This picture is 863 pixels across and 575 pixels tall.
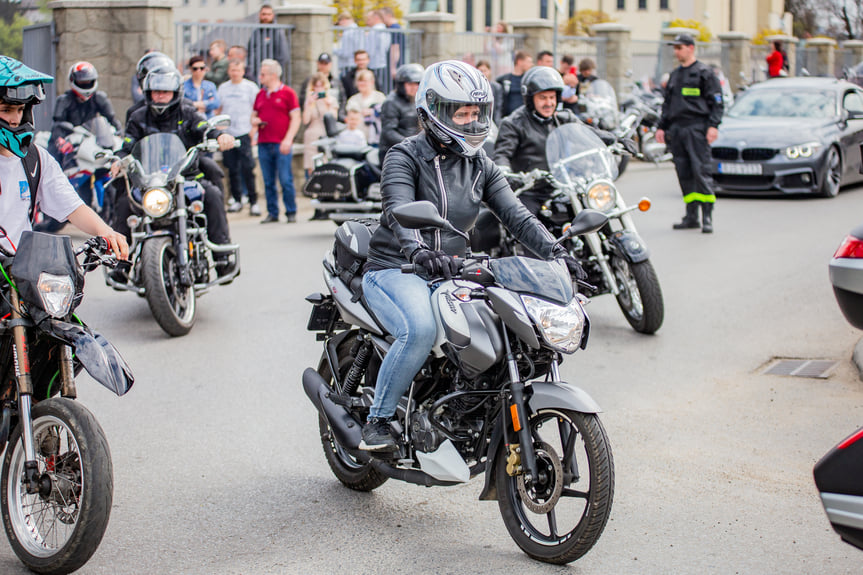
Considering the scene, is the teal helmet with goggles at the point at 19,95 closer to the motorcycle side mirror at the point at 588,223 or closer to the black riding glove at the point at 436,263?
the black riding glove at the point at 436,263

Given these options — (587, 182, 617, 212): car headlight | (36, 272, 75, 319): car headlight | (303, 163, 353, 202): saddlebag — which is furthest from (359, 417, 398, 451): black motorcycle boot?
(303, 163, 353, 202): saddlebag

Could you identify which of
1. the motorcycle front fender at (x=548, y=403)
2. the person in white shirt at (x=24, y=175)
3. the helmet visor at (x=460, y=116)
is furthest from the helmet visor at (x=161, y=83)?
the motorcycle front fender at (x=548, y=403)

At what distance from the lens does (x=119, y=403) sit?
720 centimetres

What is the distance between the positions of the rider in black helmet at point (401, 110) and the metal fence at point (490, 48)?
30.6 ft

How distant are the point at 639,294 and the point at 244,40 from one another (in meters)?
10.9

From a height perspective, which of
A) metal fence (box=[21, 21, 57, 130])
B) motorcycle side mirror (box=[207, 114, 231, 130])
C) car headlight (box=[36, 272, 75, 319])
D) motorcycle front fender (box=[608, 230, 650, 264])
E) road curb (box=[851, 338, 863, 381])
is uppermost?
metal fence (box=[21, 21, 57, 130])

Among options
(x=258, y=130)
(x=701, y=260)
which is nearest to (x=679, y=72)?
(x=701, y=260)

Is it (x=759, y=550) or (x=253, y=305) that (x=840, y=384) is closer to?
(x=759, y=550)

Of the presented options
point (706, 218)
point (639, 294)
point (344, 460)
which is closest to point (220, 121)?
point (639, 294)

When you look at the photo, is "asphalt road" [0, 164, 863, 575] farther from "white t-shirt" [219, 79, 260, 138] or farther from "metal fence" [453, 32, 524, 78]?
"metal fence" [453, 32, 524, 78]

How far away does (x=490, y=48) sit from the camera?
23141 mm

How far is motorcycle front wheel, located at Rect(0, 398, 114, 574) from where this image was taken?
4.24 meters

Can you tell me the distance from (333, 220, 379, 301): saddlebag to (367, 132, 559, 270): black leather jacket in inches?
3.9

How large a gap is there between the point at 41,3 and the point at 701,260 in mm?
12971
